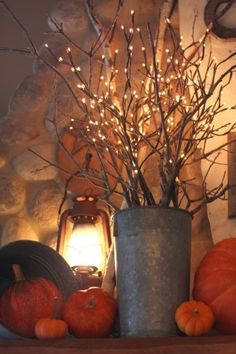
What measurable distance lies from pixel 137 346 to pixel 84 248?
2.21 ft

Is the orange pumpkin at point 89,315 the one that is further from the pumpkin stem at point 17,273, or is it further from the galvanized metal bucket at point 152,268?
the pumpkin stem at point 17,273

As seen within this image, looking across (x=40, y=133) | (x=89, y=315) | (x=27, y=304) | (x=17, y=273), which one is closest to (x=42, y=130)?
(x=40, y=133)

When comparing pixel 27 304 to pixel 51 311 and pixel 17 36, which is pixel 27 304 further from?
pixel 17 36

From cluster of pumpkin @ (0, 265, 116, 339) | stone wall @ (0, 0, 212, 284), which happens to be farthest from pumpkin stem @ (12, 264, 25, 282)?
stone wall @ (0, 0, 212, 284)

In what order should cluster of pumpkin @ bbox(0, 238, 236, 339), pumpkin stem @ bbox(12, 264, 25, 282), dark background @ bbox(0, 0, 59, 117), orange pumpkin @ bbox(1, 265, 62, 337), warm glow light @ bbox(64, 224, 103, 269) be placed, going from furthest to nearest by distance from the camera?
1. dark background @ bbox(0, 0, 59, 117)
2. warm glow light @ bbox(64, 224, 103, 269)
3. pumpkin stem @ bbox(12, 264, 25, 282)
4. orange pumpkin @ bbox(1, 265, 62, 337)
5. cluster of pumpkin @ bbox(0, 238, 236, 339)

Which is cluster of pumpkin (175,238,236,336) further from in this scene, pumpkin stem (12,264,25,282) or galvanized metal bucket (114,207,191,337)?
pumpkin stem (12,264,25,282)

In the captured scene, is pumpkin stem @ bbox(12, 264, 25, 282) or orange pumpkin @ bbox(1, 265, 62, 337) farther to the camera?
pumpkin stem @ bbox(12, 264, 25, 282)

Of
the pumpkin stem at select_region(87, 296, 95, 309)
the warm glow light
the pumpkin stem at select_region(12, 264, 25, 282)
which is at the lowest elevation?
the pumpkin stem at select_region(87, 296, 95, 309)

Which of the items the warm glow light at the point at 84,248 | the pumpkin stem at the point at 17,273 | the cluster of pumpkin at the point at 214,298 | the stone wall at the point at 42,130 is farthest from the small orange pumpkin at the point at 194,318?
the stone wall at the point at 42,130

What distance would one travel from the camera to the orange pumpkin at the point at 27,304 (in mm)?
1260

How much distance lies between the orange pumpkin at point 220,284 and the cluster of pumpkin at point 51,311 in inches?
8.7

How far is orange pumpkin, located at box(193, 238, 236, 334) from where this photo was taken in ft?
3.81

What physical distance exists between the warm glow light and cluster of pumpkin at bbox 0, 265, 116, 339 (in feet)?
1.14

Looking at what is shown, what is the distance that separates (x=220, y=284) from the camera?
1.19 m
